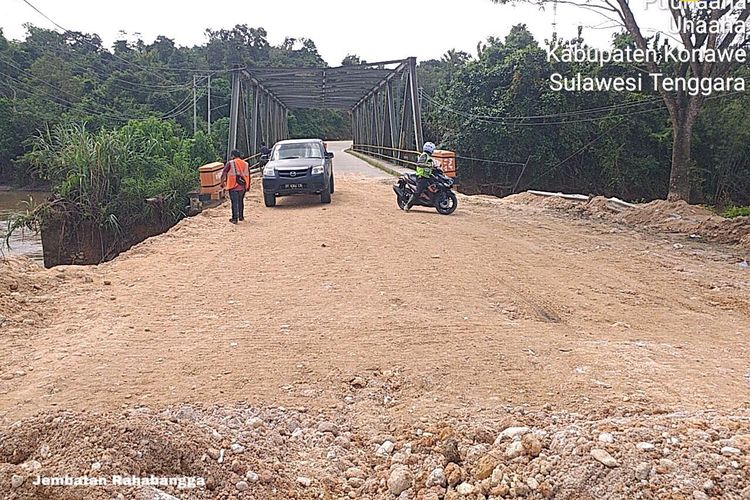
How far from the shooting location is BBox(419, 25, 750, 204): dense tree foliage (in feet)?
104

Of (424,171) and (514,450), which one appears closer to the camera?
(514,450)

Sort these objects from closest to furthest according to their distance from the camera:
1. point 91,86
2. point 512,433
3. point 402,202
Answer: point 512,433
point 402,202
point 91,86

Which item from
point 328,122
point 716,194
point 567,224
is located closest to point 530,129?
point 716,194

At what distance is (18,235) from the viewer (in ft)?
66.5

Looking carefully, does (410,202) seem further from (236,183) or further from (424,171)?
(236,183)

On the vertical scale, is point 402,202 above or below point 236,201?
below

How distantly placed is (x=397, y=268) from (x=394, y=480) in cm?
535

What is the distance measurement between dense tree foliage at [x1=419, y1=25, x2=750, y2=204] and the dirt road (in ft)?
72.5

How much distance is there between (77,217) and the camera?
14766mm

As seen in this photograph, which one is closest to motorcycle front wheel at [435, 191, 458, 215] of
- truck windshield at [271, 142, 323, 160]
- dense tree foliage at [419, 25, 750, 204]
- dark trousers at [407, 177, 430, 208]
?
dark trousers at [407, 177, 430, 208]

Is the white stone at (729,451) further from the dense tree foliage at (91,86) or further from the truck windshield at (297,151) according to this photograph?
the dense tree foliage at (91,86)

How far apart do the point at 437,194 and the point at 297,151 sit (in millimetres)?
4332

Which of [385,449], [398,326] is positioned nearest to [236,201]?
[398,326]

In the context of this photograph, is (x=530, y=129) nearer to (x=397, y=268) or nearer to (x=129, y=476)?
(x=397, y=268)
